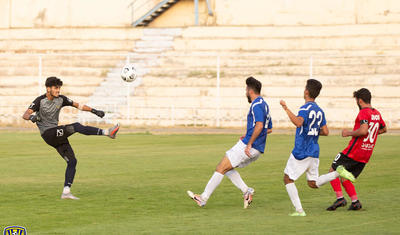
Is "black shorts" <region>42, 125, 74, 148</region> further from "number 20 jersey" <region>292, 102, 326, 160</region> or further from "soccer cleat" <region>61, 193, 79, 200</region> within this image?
"number 20 jersey" <region>292, 102, 326, 160</region>

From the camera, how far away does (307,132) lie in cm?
1160

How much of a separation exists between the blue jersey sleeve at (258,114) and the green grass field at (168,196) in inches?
52.4

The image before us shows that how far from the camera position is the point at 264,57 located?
4112 cm

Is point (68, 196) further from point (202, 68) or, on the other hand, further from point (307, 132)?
point (202, 68)

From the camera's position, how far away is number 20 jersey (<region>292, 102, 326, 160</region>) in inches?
455

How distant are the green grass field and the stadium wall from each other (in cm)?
2072

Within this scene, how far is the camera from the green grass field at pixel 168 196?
1062 cm

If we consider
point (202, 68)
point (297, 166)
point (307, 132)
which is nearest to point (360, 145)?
point (307, 132)

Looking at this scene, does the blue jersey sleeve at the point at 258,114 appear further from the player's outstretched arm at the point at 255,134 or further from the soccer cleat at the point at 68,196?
the soccer cleat at the point at 68,196

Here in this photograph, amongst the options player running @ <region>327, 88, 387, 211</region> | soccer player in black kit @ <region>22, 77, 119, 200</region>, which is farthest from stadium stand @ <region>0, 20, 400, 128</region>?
player running @ <region>327, 88, 387, 211</region>

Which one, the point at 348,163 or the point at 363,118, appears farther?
the point at 348,163

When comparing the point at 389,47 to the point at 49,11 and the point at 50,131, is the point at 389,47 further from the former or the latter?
the point at 50,131

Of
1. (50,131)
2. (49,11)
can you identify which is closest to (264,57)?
(49,11)

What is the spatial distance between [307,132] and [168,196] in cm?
314
